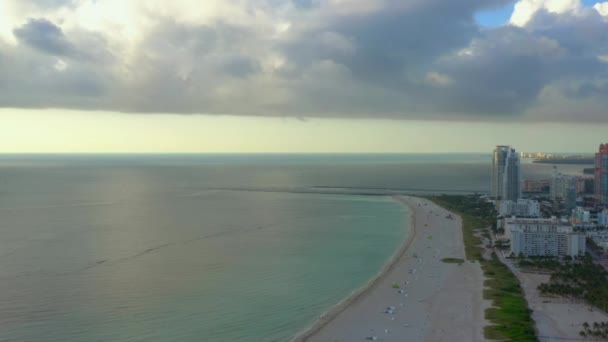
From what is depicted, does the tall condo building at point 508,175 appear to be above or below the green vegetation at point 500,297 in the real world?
above

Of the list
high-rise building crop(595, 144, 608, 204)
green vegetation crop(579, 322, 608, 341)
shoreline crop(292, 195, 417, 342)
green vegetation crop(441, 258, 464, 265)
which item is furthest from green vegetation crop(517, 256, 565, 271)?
high-rise building crop(595, 144, 608, 204)

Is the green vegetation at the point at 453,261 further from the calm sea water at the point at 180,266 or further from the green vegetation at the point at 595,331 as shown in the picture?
the green vegetation at the point at 595,331

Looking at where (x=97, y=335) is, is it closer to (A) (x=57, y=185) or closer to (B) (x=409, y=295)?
(B) (x=409, y=295)

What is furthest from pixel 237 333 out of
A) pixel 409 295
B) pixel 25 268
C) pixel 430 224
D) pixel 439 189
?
pixel 439 189

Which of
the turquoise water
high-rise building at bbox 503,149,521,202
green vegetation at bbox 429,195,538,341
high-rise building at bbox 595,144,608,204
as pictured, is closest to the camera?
green vegetation at bbox 429,195,538,341

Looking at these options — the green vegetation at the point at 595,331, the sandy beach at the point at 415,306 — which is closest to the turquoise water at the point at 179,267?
the sandy beach at the point at 415,306

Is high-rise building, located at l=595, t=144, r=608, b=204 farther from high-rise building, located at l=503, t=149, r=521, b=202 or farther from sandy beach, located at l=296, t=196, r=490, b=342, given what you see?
sandy beach, located at l=296, t=196, r=490, b=342
